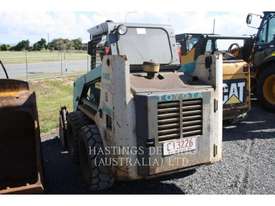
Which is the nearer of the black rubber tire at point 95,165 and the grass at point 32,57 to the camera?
the black rubber tire at point 95,165

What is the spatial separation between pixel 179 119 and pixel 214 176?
1.46 meters

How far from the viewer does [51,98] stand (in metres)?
→ 13.0

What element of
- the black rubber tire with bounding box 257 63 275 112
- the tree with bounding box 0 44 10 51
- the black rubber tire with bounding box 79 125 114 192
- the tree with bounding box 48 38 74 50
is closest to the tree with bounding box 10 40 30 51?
the tree with bounding box 0 44 10 51

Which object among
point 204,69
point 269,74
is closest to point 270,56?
point 269,74

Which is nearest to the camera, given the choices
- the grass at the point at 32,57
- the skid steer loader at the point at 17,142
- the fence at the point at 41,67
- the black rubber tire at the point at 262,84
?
the skid steer loader at the point at 17,142

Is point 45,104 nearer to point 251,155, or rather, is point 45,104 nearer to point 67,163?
point 67,163

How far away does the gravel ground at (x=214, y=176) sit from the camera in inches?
197

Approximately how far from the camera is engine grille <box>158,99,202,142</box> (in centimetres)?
430

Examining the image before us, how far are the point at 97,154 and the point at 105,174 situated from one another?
27 centimetres

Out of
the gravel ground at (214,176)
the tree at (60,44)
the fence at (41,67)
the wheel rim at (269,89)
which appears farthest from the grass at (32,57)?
the gravel ground at (214,176)

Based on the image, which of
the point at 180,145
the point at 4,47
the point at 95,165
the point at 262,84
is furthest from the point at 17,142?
the point at 4,47

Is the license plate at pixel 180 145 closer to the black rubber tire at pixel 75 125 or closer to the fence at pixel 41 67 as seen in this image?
the black rubber tire at pixel 75 125

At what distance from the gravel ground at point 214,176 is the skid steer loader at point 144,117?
0.44m

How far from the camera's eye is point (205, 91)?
14.9ft
